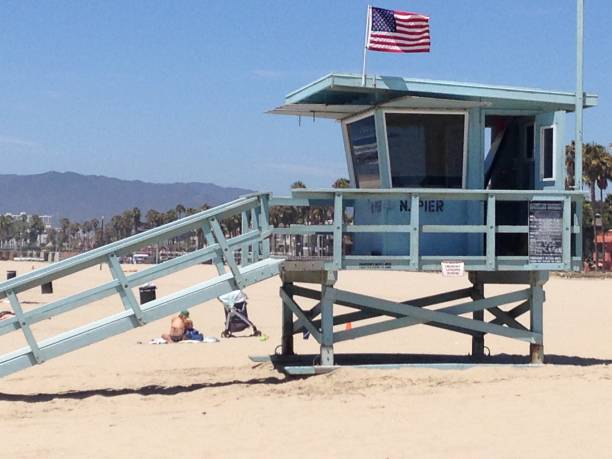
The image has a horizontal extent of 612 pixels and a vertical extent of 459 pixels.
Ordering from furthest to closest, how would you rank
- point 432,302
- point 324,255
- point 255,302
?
point 255,302 → point 432,302 → point 324,255

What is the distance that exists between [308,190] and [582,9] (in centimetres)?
447

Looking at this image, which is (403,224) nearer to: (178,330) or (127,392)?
(127,392)

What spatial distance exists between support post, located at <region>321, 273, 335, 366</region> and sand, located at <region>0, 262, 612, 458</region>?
1.21ft

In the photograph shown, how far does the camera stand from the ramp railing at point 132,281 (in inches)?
444

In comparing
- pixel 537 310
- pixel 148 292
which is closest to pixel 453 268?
pixel 537 310

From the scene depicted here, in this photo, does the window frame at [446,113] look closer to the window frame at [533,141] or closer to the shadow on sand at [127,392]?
the window frame at [533,141]

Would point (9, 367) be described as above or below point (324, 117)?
below

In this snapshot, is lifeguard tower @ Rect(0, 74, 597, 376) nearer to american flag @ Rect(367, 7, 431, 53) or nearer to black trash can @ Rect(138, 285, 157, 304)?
american flag @ Rect(367, 7, 431, 53)

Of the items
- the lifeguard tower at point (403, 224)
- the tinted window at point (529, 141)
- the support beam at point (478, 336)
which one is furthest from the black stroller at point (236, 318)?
the tinted window at point (529, 141)

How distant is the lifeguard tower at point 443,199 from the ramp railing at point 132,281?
0.42 metres

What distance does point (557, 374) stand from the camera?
1201 centimetres

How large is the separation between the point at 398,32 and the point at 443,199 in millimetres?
2279

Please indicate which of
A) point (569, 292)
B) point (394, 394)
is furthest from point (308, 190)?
point (569, 292)

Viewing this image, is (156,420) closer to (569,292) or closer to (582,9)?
(582,9)
